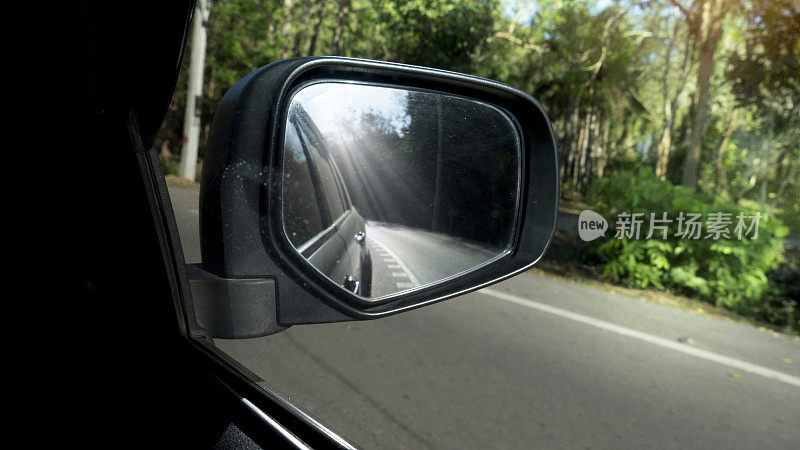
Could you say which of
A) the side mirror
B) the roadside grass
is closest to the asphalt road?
the side mirror

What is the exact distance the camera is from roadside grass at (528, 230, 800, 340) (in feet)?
21.2

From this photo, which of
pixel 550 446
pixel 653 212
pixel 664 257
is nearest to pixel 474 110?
pixel 550 446

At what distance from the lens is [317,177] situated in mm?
915

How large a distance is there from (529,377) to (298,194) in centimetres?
307

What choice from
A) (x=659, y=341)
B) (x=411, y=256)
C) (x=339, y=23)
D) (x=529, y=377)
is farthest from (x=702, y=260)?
(x=411, y=256)

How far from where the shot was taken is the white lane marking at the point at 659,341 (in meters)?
4.66

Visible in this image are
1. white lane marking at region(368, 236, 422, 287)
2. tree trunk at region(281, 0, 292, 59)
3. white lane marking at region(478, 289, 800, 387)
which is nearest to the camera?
white lane marking at region(368, 236, 422, 287)

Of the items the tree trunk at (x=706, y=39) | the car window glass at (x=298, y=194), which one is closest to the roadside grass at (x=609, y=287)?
the tree trunk at (x=706, y=39)

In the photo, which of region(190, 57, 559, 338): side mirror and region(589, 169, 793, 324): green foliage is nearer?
region(190, 57, 559, 338): side mirror

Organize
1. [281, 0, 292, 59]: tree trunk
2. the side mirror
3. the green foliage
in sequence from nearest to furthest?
the side mirror
[281, 0, 292, 59]: tree trunk
the green foliage

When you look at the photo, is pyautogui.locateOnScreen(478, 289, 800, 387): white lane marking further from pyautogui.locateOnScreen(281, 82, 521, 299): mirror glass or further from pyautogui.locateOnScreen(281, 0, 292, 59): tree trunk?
pyautogui.locateOnScreen(281, 82, 521, 299): mirror glass

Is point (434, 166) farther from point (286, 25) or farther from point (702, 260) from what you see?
point (702, 260)

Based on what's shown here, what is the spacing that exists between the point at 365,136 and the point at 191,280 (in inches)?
13.7

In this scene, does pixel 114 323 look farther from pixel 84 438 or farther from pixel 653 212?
pixel 653 212
